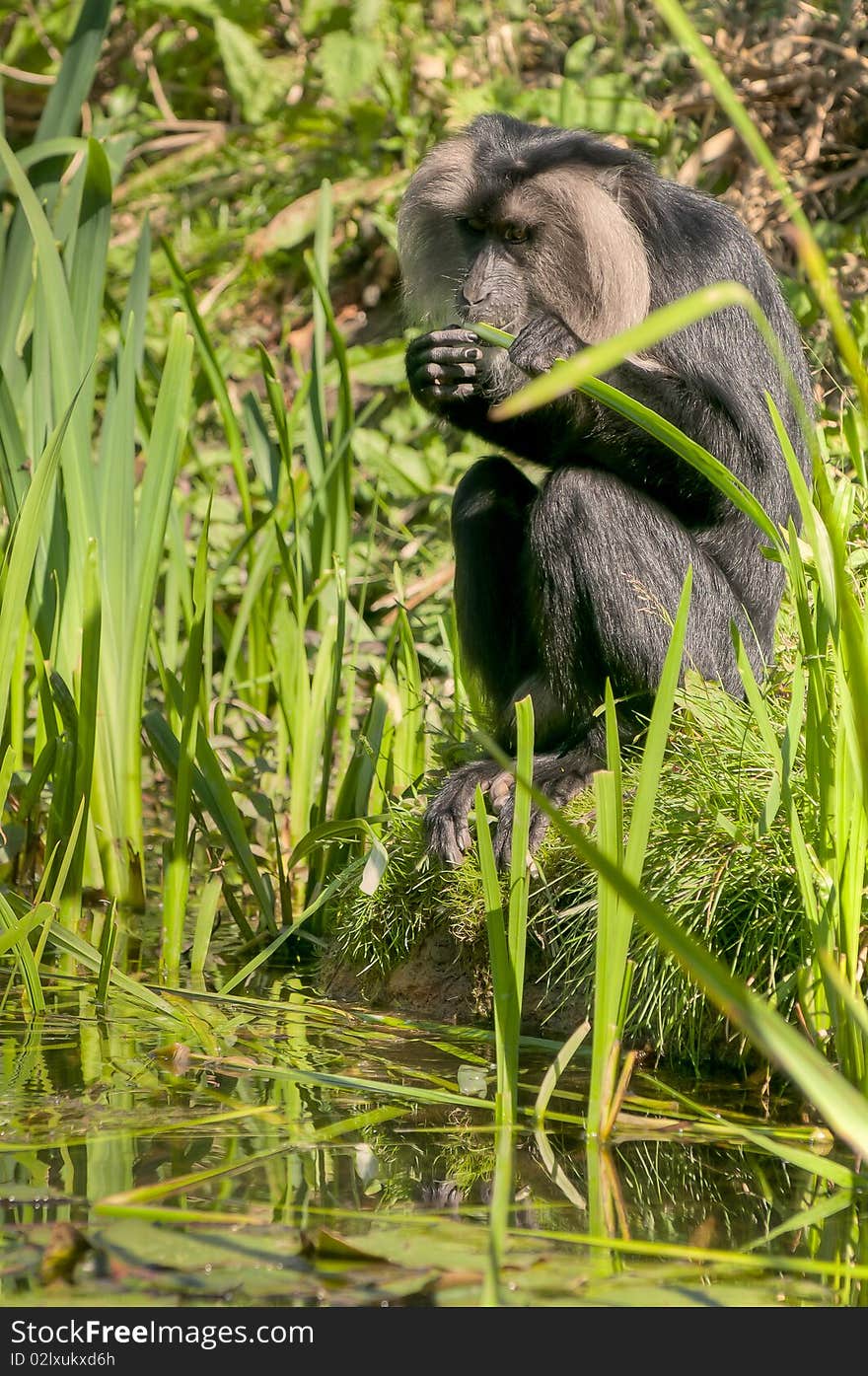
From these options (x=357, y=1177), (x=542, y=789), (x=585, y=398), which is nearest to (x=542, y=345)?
(x=585, y=398)

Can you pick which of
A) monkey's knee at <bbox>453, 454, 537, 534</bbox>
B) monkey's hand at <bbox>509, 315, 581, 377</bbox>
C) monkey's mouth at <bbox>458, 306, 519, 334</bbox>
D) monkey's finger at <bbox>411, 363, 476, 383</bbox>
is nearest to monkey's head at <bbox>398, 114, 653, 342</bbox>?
monkey's mouth at <bbox>458, 306, 519, 334</bbox>

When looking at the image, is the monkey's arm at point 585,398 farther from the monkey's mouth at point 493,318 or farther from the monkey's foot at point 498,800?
the monkey's foot at point 498,800

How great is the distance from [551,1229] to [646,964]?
796 millimetres

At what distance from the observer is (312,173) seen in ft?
26.0

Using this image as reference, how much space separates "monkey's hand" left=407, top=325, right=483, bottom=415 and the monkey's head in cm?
19

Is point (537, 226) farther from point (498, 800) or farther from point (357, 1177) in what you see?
point (357, 1177)

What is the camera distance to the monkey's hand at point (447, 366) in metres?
3.38

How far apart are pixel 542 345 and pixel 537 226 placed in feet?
1.92

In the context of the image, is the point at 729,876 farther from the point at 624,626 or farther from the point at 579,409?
the point at 579,409

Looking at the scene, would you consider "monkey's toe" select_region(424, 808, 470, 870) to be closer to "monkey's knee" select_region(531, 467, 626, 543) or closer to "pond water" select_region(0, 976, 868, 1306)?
"pond water" select_region(0, 976, 868, 1306)

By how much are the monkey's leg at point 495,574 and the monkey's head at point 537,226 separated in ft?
1.43

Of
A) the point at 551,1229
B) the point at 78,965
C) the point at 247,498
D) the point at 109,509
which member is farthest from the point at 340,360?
the point at 551,1229
